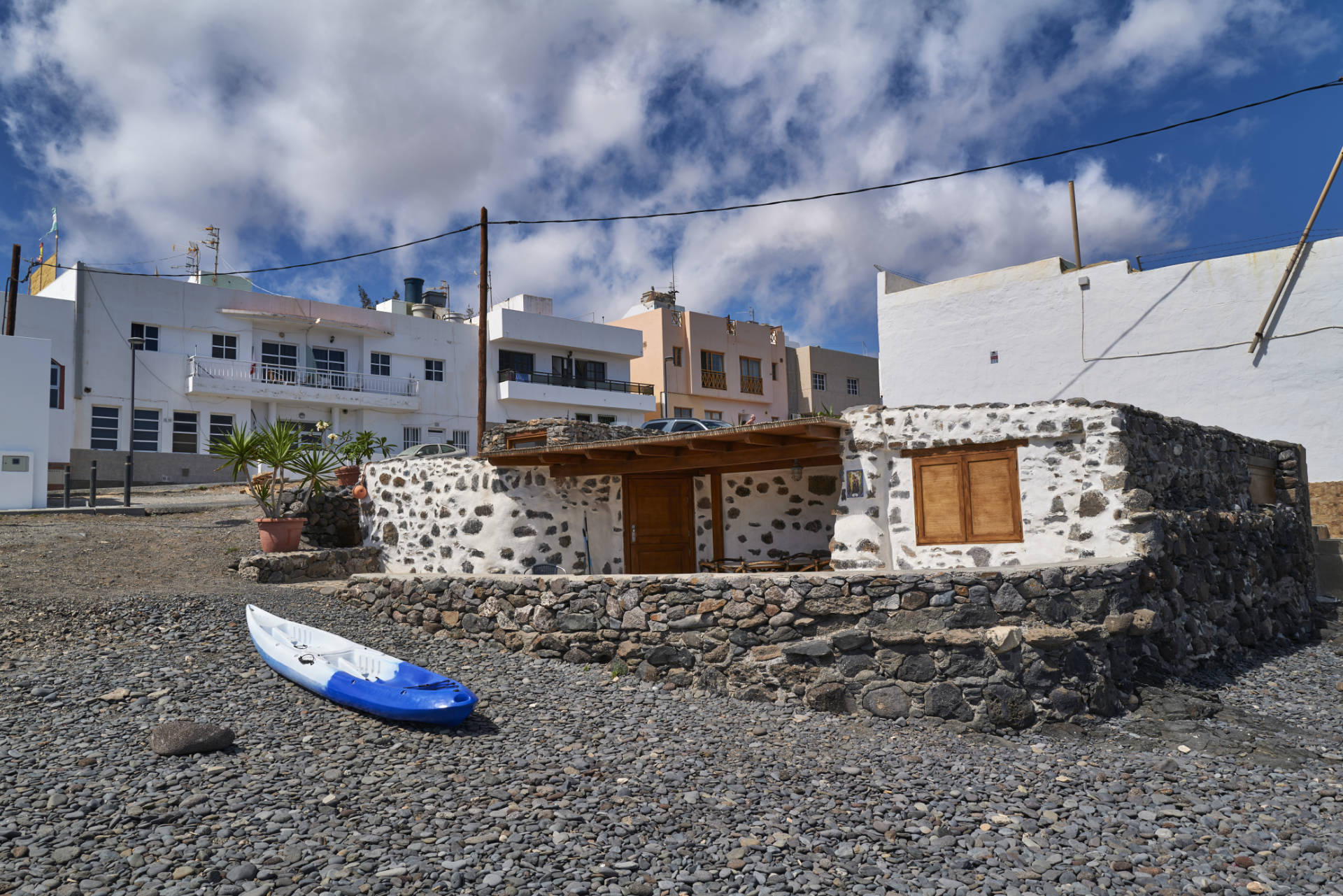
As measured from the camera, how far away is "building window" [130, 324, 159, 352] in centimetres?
2497

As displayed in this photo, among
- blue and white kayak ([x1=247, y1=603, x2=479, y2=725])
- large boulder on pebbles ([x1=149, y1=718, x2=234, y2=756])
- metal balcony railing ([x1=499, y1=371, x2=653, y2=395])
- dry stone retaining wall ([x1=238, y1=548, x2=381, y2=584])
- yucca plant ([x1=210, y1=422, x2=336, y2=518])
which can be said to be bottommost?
large boulder on pebbles ([x1=149, y1=718, x2=234, y2=756])

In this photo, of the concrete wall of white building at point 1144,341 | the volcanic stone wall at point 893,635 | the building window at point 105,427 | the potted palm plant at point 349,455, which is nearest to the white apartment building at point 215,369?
the building window at point 105,427

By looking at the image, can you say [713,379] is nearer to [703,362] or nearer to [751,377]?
[703,362]

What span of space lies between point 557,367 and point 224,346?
11620 millimetres

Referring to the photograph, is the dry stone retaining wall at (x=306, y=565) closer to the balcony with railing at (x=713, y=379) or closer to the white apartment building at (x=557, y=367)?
the white apartment building at (x=557, y=367)

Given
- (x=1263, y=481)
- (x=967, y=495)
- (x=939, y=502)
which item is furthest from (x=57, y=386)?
(x=1263, y=481)

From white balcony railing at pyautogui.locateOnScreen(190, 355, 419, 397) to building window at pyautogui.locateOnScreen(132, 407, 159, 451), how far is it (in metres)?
1.70

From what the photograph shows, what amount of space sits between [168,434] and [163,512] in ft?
32.1

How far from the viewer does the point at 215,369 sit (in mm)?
25906

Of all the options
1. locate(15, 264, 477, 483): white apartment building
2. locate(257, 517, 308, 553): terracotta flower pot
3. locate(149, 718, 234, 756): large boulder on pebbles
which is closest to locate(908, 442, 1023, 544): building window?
locate(149, 718, 234, 756): large boulder on pebbles

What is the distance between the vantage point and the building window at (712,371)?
35.6 m

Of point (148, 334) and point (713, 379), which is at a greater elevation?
point (148, 334)

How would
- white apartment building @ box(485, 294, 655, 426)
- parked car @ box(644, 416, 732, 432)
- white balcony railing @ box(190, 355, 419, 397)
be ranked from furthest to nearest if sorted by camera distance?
white apartment building @ box(485, 294, 655, 426) < white balcony railing @ box(190, 355, 419, 397) < parked car @ box(644, 416, 732, 432)

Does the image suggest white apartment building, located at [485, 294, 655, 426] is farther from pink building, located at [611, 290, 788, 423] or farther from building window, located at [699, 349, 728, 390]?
building window, located at [699, 349, 728, 390]
